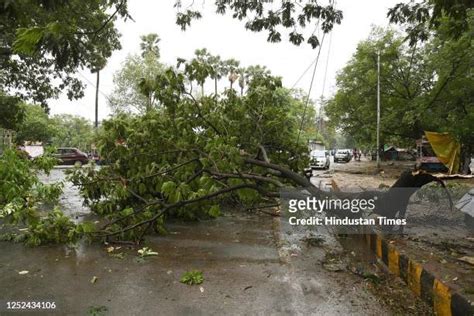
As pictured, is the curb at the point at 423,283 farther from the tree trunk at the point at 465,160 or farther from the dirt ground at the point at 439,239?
the tree trunk at the point at 465,160

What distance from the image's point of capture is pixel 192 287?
4102mm

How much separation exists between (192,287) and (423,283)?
92.2 inches

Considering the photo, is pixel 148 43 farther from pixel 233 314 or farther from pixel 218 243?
pixel 233 314

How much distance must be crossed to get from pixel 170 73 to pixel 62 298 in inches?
175

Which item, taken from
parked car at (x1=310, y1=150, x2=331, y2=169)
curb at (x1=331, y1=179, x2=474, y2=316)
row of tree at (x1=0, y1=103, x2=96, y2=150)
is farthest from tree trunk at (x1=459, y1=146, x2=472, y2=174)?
row of tree at (x1=0, y1=103, x2=96, y2=150)

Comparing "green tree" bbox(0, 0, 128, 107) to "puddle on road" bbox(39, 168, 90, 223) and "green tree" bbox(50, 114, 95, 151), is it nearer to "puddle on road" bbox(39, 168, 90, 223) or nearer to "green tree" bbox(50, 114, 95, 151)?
"puddle on road" bbox(39, 168, 90, 223)

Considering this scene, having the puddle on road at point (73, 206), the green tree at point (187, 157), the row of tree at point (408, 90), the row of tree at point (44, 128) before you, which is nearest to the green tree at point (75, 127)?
the row of tree at point (44, 128)

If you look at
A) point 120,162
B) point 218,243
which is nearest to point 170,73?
point 120,162

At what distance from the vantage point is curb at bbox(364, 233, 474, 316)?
3.03m

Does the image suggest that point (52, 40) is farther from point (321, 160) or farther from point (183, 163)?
point (321, 160)

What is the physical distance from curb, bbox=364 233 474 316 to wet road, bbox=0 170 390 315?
0.45 metres

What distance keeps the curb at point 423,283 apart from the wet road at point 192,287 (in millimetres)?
446

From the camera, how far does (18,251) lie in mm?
5469

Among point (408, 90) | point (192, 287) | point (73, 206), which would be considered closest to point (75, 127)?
point (408, 90)
